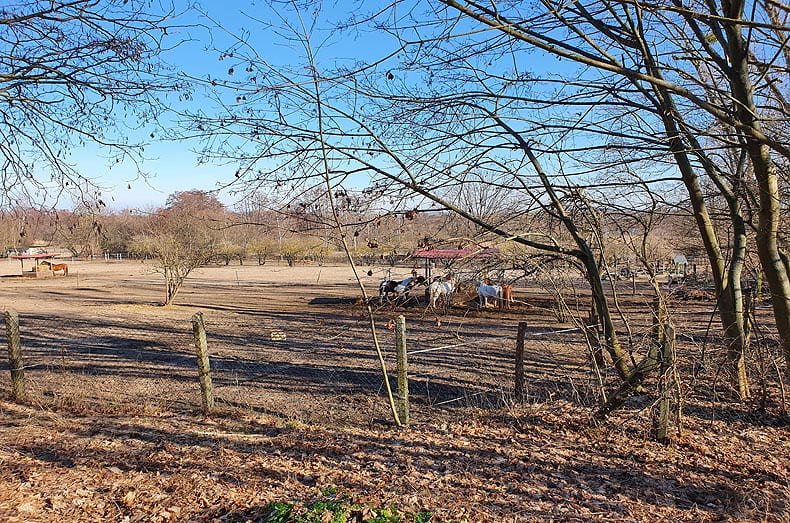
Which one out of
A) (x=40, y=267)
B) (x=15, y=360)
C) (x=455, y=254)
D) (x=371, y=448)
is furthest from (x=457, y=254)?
(x=40, y=267)

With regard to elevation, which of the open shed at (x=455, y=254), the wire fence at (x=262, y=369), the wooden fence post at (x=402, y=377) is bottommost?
the wire fence at (x=262, y=369)

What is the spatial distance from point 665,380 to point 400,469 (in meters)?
2.46

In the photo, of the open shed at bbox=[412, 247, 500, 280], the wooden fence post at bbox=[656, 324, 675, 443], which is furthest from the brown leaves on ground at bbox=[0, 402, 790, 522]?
the open shed at bbox=[412, 247, 500, 280]

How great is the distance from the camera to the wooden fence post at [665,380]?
4676mm

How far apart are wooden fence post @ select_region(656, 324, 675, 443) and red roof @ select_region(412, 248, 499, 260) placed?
1669 mm

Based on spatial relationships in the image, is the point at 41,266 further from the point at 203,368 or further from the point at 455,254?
the point at 455,254

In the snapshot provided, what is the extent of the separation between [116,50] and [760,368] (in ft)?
23.6

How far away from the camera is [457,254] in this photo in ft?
16.5

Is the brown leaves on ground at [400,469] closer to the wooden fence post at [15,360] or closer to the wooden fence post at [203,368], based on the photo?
the wooden fence post at [203,368]

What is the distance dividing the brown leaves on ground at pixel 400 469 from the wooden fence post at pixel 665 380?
165mm

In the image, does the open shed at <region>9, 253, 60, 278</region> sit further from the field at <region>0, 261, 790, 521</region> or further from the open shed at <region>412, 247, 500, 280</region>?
the open shed at <region>412, 247, 500, 280</region>

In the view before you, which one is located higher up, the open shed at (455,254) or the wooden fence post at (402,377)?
the open shed at (455,254)

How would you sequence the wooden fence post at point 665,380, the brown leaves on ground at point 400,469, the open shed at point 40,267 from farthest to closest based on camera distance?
the open shed at point 40,267 → the wooden fence post at point 665,380 → the brown leaves on ground at point 400,469

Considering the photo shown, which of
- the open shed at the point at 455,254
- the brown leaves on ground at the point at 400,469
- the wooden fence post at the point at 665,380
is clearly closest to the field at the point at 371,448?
the brown leaves on ground at the point at 400,469
